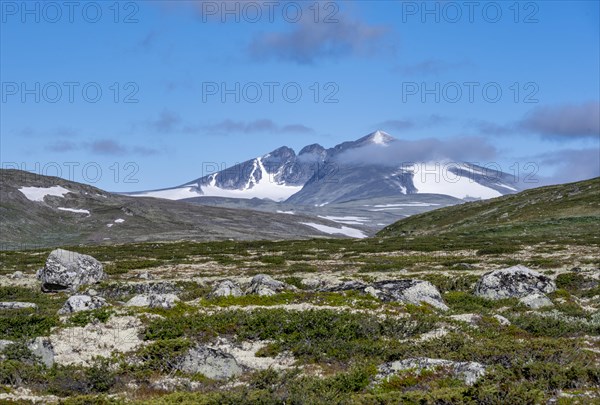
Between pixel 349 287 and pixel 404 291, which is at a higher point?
pixel 349 287

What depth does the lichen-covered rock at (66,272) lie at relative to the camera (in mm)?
41094

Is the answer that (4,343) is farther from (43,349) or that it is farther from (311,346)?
(311,346)

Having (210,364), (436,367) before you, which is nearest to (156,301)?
(210,364)

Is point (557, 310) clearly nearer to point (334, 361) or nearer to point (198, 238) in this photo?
point (334, 361)

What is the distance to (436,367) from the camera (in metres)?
16.5

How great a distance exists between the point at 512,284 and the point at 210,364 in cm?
2082

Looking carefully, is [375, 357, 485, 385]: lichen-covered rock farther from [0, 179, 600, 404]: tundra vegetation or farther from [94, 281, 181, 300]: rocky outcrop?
[94, 281, 181, 300]: rocky outcrop

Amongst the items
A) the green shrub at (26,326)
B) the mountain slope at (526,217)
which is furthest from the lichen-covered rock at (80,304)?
the mountain slope at (526,217)

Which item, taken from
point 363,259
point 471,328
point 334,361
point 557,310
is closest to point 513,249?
point 363,259

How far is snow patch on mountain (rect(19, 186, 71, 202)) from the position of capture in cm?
17850

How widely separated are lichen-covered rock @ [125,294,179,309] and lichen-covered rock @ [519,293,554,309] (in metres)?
16.1

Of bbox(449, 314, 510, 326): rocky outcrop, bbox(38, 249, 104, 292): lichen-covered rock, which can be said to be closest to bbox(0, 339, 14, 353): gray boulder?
bbox(449, 314, 510, 326): rocky outcrop

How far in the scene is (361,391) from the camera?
1547cm

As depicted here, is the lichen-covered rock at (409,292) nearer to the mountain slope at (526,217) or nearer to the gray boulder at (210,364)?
the gray boulder at (210,364)
